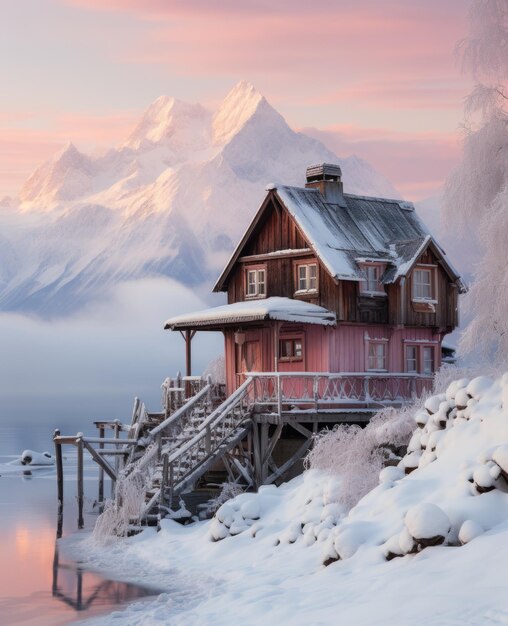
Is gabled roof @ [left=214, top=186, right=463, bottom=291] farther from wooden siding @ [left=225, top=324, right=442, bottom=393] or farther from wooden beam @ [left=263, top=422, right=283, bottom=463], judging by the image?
wooden beam @ [left=263, top=422, right=283, bottom=463]

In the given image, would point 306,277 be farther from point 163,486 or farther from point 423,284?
point 163,486

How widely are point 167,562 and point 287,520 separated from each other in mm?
3102

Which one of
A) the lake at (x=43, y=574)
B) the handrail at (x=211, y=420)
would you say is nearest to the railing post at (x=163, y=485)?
the handrail at (x=211, y=420)

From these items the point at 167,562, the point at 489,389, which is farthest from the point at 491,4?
the point at 167,562

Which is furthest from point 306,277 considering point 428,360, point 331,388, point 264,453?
point 264,453

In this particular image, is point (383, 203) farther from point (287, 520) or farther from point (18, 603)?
→ point (18, 603)

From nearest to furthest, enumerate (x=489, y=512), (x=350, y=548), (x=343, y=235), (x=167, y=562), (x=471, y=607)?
(x=471, y=607), (x=489, y=512), (x=350, y=548), (x=167, y=562), (x=343, y=235)

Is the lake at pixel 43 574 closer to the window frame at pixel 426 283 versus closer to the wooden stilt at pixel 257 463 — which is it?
the wooden stilt at pixel 257 463

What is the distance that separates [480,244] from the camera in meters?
30.2

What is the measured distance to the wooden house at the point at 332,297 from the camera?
131 feet

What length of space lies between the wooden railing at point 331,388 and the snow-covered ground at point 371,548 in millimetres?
6473

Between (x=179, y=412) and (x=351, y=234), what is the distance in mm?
9791

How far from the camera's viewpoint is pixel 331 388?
128 ft

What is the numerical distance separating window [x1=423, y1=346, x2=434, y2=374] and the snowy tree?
504 inches
